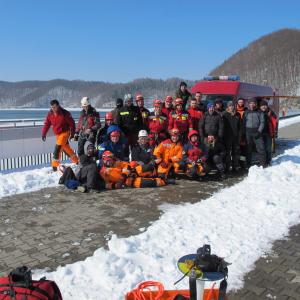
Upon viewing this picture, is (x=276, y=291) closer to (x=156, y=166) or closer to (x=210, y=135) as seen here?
(x=156, y=166)

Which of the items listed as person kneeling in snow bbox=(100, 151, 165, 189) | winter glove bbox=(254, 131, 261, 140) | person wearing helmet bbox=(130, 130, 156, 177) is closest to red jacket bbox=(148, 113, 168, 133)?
person wearing helmet bbox=(130, 130, 156, 177)

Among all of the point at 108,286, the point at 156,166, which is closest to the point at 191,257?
the point at 108,286

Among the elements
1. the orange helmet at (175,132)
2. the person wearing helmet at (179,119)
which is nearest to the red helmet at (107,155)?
the orange helmet at (175,132)

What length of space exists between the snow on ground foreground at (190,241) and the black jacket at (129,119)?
270cm

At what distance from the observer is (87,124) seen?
8.98 m

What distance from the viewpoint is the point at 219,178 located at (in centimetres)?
880

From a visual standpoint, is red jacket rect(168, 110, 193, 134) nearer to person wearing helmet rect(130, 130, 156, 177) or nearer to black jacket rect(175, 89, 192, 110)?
person wearing helmet rect(130, 130, 156, 177)

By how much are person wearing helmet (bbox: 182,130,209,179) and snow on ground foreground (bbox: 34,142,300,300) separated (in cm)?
97

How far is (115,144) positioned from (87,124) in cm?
119

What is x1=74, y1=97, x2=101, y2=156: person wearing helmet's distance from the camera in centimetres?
884

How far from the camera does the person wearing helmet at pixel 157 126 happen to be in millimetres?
8898

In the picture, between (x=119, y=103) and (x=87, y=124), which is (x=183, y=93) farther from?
(x=87, y=124)

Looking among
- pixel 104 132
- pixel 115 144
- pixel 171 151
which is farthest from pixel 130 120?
pixel 171 151

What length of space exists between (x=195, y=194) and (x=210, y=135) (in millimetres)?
2055
